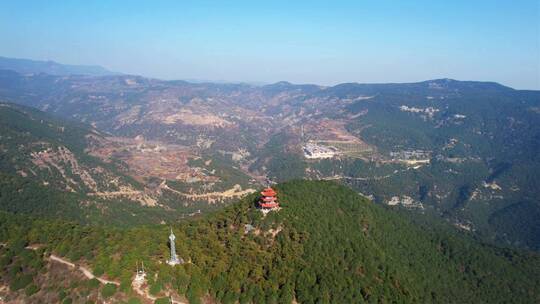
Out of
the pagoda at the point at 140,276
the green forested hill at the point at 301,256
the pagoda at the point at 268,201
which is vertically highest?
the pagoda at the point at 268,201

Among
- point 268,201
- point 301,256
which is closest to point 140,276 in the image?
point 301,256

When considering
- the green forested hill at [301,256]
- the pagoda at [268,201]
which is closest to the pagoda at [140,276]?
the green forested hill at [301,256]

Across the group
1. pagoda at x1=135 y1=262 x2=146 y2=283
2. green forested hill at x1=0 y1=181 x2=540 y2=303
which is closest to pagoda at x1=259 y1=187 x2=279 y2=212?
green forested hill at x1=0 y1=181 x2=540 y2=303

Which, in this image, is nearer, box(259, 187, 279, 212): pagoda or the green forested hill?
the green forested hill

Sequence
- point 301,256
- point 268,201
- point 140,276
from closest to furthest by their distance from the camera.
A: point 140,276
point 301,256
point 268,201

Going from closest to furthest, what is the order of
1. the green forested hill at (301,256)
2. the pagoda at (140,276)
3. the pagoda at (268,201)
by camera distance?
the pagoda at (140,276), the green forested hill at (301,256), the pagoda at (268,201)

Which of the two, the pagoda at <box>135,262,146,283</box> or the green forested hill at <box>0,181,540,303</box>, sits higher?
the pagoda at <box>135,262,146,283</box>

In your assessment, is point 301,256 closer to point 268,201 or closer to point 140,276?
point 268,201

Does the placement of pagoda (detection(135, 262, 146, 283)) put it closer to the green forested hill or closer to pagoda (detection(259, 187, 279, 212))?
the green forested hill

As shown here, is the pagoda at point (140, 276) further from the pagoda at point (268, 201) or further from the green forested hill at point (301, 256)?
the pagoda at point (268, 201)
